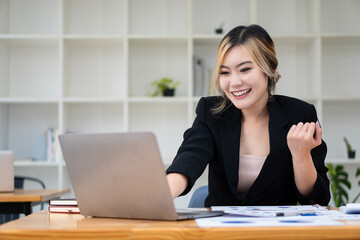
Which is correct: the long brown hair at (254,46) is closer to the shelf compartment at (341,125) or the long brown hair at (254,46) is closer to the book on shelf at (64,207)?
the book on shelf at (64,207)

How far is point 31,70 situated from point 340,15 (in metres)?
2.65

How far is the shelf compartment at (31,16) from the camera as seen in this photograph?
14.4 feet

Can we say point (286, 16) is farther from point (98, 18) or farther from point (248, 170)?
point (248, 170)

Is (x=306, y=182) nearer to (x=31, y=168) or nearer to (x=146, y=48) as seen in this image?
(x=146, y=48)

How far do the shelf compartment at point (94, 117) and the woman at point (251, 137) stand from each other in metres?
2.41

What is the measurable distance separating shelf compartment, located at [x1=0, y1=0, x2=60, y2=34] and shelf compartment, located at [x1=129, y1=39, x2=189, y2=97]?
2.35ft

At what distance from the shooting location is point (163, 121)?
433 centimetres

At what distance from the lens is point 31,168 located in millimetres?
4348

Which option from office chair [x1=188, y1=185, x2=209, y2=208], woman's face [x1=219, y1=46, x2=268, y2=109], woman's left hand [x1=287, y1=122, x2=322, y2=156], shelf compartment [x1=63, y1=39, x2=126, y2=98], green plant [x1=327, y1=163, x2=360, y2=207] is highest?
shelf compartment [x1=63, y1=39, x2=126, y2=98]

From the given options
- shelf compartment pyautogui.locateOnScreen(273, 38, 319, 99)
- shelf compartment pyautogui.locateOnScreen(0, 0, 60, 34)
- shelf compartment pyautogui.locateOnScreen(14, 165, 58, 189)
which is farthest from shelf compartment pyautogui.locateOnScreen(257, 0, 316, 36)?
shelf compartment pyautogui.locateOnScreen(14, 165, 58, 189)

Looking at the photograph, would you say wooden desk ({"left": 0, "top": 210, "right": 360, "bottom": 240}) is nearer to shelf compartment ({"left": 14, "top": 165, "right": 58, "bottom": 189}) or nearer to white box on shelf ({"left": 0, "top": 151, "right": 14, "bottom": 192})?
white box on shelf ({"left": 0, "top": 151, "right": 14, "bottom": 192})

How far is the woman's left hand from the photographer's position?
145 centimetres

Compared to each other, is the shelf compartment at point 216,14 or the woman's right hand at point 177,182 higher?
the shelf compartment at point 216,14

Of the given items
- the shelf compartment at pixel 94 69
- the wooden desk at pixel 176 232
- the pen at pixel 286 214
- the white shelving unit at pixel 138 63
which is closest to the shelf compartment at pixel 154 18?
the white shelving unit at pixel 138 63
